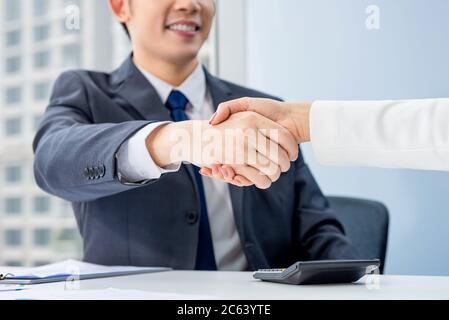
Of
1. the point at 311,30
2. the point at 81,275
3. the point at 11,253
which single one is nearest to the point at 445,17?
the point at 311,30

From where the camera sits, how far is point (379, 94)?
4.33ft

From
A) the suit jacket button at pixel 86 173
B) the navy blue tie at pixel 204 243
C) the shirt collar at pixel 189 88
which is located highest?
the shirt collar at pixel 189 88

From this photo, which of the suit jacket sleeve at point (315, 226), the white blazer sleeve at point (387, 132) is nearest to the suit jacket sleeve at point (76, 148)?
the white blazer sleeve at point (387, 132)

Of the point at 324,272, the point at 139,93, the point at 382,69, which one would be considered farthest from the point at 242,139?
the point at 382,69

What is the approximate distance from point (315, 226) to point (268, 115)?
0.37 m

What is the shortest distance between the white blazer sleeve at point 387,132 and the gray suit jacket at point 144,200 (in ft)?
1.11

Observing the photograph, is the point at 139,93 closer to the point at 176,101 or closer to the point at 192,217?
the point at 176,101

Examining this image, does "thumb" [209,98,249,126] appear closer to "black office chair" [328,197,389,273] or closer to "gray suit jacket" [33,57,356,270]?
"gray suit jacket" [33,57,356,270]

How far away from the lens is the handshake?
947 millimetres

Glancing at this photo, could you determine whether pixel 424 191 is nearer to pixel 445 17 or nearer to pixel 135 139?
pixel 445 17

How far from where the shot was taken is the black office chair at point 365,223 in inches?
51.5

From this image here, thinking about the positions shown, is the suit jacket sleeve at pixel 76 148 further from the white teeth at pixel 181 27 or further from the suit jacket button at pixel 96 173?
the white teeth at pixel 181 27

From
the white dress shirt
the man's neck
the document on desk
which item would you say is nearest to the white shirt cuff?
the white dress shirt

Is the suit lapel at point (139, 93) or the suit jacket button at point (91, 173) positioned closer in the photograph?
the suit jacket button at point (91, 173)
